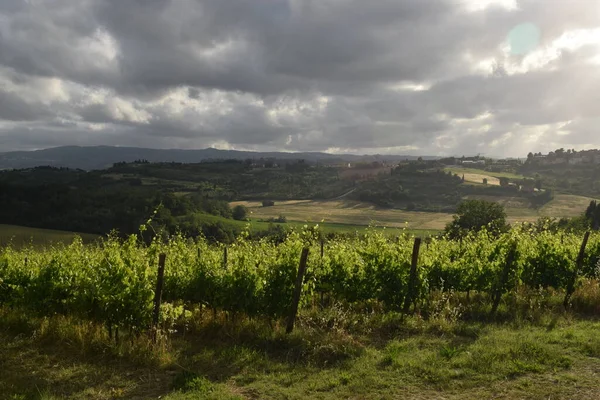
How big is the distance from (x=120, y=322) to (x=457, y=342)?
7341 mm

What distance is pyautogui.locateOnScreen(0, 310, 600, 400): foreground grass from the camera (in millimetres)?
6773

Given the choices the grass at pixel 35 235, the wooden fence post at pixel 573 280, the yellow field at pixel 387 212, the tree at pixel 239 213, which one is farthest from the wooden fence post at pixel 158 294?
the tree at pixel 239 213

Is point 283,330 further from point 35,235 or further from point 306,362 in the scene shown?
point 35,235

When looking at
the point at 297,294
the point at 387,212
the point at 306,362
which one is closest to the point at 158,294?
the point at 297,294

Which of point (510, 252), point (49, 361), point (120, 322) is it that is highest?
point (510, 252)

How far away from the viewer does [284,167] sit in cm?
19388

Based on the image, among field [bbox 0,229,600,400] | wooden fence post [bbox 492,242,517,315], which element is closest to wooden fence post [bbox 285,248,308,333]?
field [bbox 0,229,600,400]

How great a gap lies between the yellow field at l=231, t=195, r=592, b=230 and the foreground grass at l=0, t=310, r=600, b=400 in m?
75.3

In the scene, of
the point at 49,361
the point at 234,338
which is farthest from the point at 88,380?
the point at 234,338

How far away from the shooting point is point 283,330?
30.0 feet

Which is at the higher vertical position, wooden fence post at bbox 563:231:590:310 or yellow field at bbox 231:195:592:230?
wooden fence post at bbox 563:231:590:310

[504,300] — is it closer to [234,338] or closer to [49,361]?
[234,338]

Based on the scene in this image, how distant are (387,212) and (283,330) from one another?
341ft

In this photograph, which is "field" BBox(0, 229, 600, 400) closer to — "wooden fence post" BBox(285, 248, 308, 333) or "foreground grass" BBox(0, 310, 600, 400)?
"foreground grass" BBox(0, 310, 600, 400)
